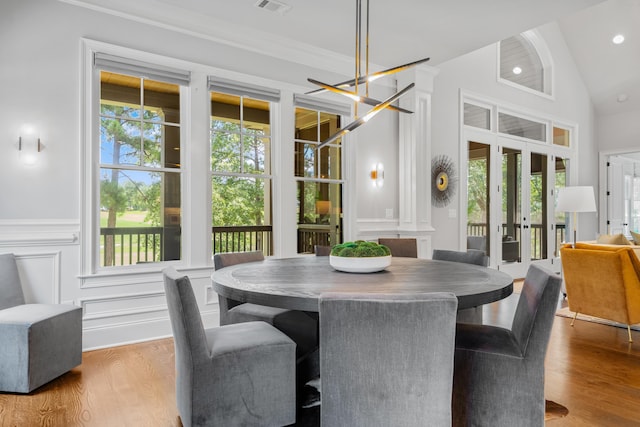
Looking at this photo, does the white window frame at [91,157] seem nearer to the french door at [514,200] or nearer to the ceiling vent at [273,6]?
the ceiling vent at [273,6]

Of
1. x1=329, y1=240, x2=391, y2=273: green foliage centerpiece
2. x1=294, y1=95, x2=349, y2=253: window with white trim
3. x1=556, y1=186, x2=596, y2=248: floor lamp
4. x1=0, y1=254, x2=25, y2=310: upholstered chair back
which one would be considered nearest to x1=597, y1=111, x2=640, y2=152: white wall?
x1=556, y1=186, x2=596, y2=248: floor lamp

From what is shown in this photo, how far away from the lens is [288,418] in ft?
6.57

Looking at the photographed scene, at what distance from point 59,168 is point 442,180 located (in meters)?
4.66

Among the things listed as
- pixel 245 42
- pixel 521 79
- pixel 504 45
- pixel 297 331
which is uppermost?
pixel 504 45

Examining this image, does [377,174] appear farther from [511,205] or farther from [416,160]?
[511,205]

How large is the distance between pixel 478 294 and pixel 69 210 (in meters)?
3.22

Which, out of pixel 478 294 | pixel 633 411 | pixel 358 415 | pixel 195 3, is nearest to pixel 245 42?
pixel 195 3

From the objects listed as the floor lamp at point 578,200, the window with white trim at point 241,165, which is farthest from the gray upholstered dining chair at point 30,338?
the floor lamp at point 578,200

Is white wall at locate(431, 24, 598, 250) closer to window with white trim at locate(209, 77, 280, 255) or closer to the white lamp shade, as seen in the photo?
the white lamp shade

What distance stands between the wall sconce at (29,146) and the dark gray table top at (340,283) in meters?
2.01

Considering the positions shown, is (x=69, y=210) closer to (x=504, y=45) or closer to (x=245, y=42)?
→ (x=245, y=42)

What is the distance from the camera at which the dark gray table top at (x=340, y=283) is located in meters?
1.77

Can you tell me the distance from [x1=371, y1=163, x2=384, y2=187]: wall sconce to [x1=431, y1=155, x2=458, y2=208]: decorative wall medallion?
34.4 inches

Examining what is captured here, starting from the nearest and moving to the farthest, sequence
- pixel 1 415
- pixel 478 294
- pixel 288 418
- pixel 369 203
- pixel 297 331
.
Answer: pixel 478 294 < pixel 288 418 < pixel 1 415 < pixel 297 331 < pixel 369 203
